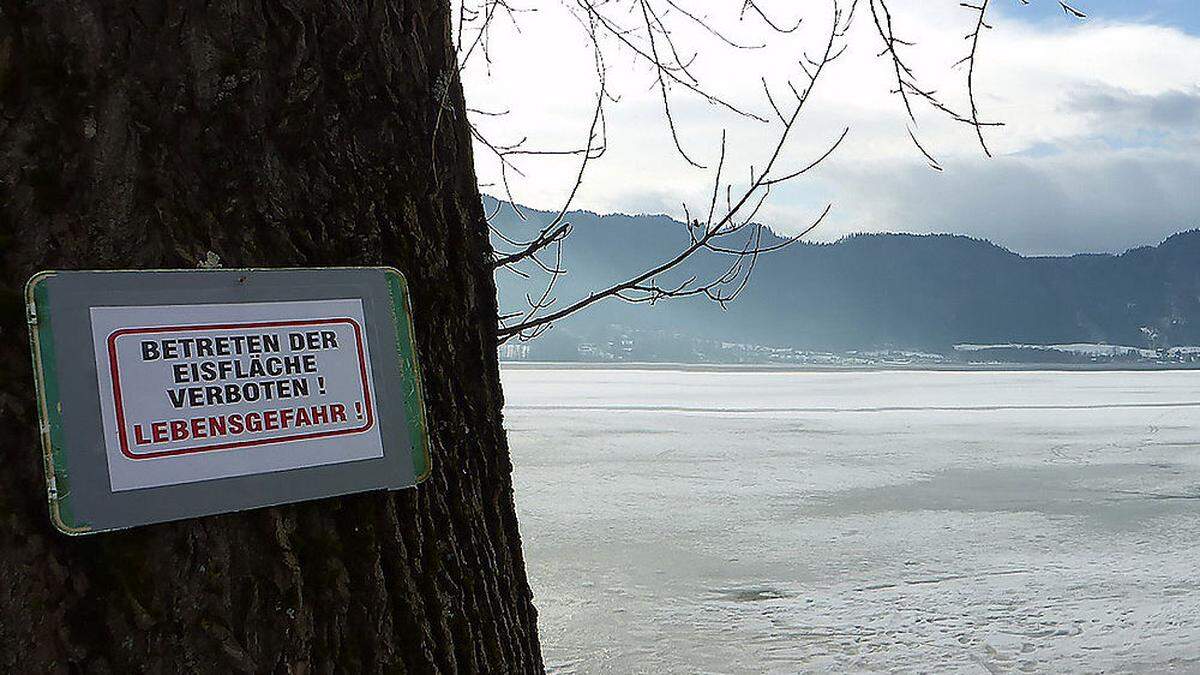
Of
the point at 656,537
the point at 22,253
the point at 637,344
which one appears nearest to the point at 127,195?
the point at 22,253

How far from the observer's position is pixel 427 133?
1.00 m

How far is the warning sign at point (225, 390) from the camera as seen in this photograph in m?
0.76

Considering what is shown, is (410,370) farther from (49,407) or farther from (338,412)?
(49,407)

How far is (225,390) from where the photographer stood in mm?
787

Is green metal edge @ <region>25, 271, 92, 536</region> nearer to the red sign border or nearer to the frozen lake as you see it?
the red sign border

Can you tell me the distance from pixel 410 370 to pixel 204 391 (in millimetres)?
173

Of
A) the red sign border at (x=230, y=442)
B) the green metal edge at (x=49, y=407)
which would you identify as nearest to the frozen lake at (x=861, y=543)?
the red sign border at (x=230, y=442)

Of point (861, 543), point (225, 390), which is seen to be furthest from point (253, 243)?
point (861, 543)

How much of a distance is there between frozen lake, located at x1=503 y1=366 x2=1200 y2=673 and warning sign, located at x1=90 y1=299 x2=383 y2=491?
5144 millimetres

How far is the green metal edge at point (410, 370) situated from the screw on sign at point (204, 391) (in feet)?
0.06

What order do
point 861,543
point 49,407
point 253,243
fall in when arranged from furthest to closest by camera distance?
point 861,543 < point 253,243 < point 49,407

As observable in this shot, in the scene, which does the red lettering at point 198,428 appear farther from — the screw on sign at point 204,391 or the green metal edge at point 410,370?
the green metal edge at point 410,370

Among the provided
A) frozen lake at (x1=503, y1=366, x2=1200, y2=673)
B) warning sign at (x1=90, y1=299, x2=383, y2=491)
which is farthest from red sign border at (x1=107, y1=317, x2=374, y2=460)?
frozen lake at (x1=503, y1=366, x2=1200, y2=673)

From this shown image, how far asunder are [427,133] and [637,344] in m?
49.2
